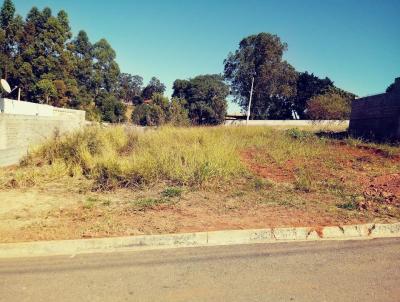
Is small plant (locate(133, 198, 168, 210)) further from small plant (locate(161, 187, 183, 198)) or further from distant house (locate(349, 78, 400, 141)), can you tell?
distant house (locate(349, 78, 400, 141))

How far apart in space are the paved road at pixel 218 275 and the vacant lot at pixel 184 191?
0.68 m

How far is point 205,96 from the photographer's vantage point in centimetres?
6412

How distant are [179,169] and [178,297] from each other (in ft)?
16.0

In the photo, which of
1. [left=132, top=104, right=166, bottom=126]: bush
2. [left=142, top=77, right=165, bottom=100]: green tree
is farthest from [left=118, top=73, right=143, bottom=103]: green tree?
[left=132, top=104, right=166, bottom=126]: bush

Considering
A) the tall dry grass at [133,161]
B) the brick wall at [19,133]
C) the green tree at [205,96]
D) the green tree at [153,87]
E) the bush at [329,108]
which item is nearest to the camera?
the tall dry grass at [133,161]

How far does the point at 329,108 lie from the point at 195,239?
5033 cm

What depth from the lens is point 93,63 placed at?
56.2 m

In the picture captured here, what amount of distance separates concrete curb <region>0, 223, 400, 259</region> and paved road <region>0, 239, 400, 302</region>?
0.67 ft

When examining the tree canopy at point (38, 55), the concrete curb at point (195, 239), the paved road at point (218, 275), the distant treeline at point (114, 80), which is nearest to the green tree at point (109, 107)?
the distant treeline at point (114, 80)

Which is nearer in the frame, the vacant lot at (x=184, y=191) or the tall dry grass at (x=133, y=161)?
the vacant lot at (x=184, y=191)

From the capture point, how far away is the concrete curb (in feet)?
13.6

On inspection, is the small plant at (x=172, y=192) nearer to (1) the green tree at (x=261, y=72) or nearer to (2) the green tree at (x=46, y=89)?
(2) the green tree at (x=46, y=89)

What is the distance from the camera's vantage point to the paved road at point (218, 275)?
308cm

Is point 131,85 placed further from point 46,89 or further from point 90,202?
point 90,202
